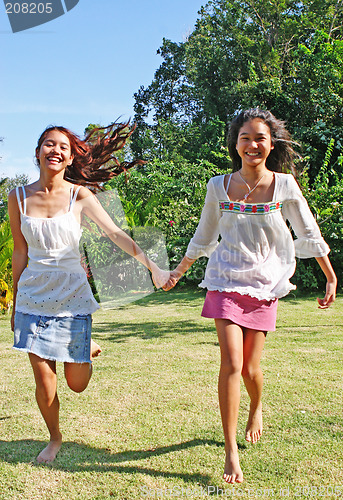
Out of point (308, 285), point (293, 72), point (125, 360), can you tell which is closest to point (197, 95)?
point (293, 72)

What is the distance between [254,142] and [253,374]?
4.55 feet

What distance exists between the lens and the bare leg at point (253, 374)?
288cm

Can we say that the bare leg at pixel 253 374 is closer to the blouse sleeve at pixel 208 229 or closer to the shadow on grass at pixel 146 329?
the blouse sleeve at pixel 208 229

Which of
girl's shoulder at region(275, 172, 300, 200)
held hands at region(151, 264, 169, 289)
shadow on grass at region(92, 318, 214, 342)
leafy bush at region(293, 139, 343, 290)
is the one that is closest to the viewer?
girl's shoulder at region(275, 172, 300, 200)

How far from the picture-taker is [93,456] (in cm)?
287

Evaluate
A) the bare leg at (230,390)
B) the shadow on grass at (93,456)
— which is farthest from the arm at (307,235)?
the shadow on grass at (93,456)

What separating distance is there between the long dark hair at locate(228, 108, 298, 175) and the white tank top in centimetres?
120

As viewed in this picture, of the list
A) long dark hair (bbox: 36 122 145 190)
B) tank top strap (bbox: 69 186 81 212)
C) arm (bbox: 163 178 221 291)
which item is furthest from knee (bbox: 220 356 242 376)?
long dark hair (bbox: 36 122 145 190)

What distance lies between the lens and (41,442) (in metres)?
A: 3.11

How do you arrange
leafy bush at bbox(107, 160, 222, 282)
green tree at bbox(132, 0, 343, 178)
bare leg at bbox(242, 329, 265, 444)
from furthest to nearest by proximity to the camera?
A: green tree at bbox(132, 0, 343, 178)
leafy bush at bbox(107, 160, 222, 282)
bare leg at bbox(242, 329, 265, 444)

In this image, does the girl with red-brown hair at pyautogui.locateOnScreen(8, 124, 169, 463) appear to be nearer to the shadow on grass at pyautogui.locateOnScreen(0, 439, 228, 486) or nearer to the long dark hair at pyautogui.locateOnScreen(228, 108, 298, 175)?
the shadow on grass at pyautogui.locateOnScreen(0, 439, 228, 486)

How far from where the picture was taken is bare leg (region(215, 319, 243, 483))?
8.18 feet

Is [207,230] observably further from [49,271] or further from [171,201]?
[171,201]

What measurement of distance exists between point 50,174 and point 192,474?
191cm
